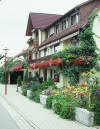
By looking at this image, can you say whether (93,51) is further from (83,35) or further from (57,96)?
(57,96)

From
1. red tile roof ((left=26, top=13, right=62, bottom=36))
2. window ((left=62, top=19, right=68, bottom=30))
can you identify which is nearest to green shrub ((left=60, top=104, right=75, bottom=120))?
window ((left=62, top=19, right=68, bottom=30))

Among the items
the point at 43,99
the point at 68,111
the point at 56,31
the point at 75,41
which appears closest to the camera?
the point at 68,111

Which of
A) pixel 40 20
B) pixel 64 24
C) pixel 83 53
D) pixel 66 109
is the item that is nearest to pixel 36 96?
pixel 83 53

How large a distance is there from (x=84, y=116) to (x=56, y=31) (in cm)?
1647

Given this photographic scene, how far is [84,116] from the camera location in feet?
28.4

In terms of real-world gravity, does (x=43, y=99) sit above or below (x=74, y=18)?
below

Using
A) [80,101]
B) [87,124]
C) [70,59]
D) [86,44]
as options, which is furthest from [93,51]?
[87,124]

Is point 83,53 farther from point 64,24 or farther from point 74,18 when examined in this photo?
point 64,24

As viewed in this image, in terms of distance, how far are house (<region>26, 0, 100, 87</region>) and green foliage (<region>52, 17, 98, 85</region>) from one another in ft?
A: 1.77

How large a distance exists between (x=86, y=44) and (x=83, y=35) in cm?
76

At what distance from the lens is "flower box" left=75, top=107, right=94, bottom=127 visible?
8.42m

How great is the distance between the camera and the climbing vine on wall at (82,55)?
16.8 metres

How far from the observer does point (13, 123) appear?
9.14 metres

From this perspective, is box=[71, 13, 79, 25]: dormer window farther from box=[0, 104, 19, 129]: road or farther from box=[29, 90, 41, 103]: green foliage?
box=[0, 104, 19, 129]: road
